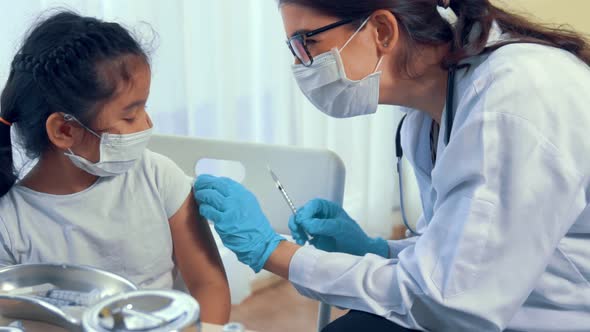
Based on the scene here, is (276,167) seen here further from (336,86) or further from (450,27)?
(450,27)

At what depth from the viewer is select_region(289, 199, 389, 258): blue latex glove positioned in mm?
1518

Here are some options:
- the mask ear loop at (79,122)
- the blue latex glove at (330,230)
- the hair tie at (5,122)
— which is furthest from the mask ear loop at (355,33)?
the hair tie at (5,122)

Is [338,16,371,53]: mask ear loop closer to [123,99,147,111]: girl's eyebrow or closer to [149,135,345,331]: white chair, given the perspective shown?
[149,135,345,331]: white chair

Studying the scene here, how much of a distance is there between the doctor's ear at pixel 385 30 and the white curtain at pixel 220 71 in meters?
0.81

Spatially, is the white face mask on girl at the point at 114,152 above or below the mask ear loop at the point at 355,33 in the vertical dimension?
below

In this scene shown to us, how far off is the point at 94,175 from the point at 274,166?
0.38 meters

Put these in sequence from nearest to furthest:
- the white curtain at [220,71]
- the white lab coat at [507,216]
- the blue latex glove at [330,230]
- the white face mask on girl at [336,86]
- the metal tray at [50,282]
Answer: the metal tray at [50,282] < the white lab coat at [507,216] < the white face mask on girl at [336,86] < the blue latex glove at [330,230] < the white curtain at [220,71]

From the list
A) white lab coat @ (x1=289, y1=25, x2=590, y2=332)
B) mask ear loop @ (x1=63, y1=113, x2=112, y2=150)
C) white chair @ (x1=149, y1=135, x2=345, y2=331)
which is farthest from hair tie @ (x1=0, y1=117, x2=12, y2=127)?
white lab coat @ (x1=289, y1=25, x2=590, y2=332)

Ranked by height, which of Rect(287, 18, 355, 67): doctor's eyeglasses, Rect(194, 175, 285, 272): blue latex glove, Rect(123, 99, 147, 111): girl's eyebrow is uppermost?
Rect(287, 18, 355, 67): doctor's eyeglasses

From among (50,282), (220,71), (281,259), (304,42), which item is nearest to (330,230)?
(281,259)

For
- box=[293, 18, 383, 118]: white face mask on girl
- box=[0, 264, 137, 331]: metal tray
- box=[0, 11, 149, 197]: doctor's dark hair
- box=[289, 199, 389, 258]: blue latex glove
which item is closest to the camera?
box=[0, 264, 137, 331]: metal tray

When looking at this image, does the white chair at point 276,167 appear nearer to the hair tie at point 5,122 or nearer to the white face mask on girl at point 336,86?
the white face mask on girl at point 336,86

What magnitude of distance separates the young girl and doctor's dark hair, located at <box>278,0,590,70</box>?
1.27ft

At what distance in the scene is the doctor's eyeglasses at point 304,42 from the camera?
1.36 metres
